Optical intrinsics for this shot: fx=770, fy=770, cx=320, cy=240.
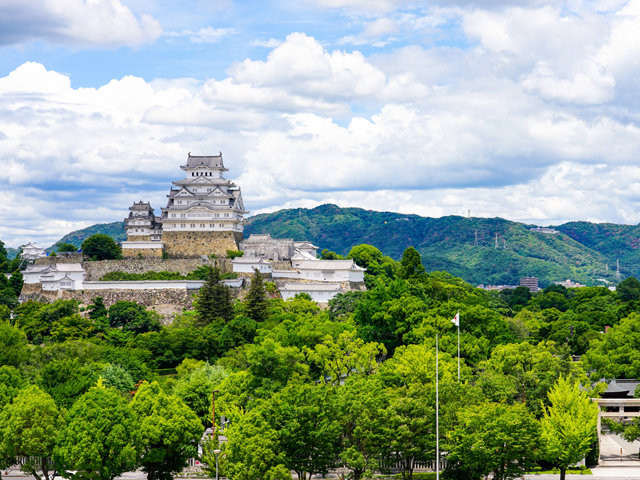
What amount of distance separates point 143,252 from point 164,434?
1829 inches

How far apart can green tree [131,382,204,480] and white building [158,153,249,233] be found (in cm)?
4310

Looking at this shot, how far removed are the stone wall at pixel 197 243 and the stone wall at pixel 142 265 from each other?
2.76 meters

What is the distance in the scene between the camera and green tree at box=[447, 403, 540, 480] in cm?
3444

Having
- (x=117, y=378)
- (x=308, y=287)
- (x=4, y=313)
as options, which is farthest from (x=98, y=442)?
(x=308, y=287)

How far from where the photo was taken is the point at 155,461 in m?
34.5

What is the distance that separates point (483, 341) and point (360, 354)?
9.11 m

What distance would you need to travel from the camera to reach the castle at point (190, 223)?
258 ft

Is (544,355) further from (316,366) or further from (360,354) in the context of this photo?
(316,366)

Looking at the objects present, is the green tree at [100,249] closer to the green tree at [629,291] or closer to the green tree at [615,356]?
the green tree at [615,356]

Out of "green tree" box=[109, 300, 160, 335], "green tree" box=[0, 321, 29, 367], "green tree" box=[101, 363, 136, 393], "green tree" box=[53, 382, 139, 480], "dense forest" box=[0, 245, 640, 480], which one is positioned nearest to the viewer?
"green tree" box=[53, 382, 139, 480]

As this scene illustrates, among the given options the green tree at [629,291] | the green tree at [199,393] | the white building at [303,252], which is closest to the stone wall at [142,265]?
the white building at [303,252]

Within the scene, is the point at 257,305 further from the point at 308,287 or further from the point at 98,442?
the point at 98,442

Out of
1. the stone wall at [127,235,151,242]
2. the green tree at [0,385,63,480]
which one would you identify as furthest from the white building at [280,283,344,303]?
the green tree at [0,385,63,480]

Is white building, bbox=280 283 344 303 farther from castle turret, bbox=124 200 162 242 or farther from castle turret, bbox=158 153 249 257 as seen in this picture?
castle turret, bbox=124 200 162 242
